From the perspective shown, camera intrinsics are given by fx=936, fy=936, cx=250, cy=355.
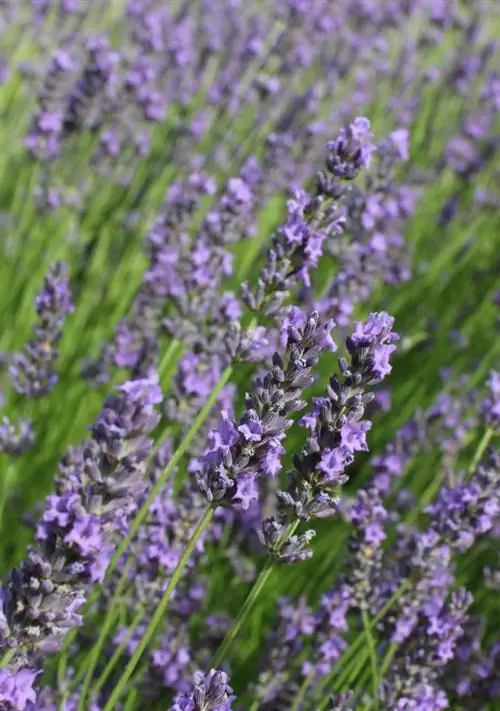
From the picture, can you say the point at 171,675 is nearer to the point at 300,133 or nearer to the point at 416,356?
the point at 416,356

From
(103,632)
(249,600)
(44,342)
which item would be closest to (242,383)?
(44,342)

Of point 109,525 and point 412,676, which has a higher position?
point 412,676


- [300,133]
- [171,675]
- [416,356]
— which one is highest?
[300,133]

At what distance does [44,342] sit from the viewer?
2.55 metres

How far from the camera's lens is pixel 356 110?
5590 mm

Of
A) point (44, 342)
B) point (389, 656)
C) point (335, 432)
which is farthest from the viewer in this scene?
point (44, 342)

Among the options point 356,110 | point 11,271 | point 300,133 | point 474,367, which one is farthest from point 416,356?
point 356,110

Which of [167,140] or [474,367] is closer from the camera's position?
[474,367]

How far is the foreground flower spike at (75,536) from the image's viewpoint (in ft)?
5.03

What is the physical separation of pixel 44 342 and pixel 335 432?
1224mm

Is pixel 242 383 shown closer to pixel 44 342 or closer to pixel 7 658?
pixel 44 342

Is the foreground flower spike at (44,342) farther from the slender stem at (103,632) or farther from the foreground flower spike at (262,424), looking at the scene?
the foreground flower spike at (262,424)

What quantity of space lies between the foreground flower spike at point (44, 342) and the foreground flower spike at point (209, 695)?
1250mm

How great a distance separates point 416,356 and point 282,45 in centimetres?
179
